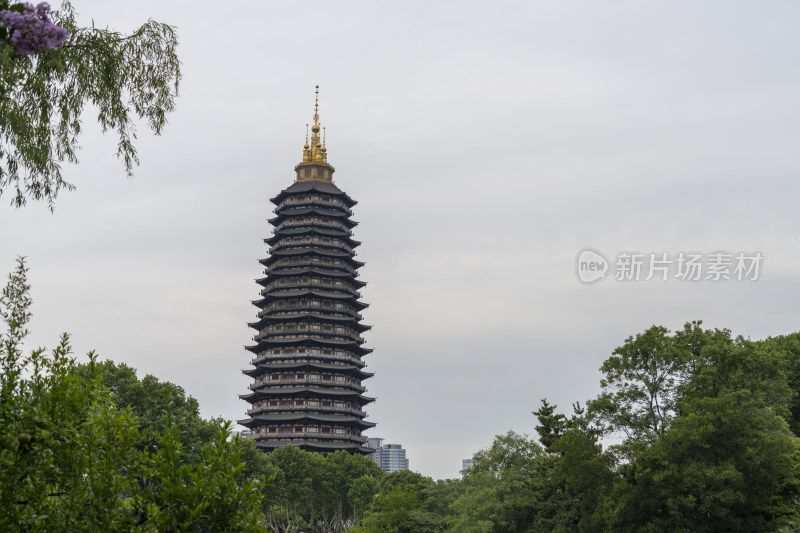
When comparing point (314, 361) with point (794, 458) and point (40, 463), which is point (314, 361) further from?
point (40, 463)

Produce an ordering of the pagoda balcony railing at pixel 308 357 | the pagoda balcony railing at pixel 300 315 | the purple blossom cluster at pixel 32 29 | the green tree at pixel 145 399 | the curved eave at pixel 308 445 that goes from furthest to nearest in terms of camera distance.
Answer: the pagoda balcony railing at pixel 300 315 → the pagoda balcony railing at pixel 308 357 → the curved eave at pixel 308 445 → the green tree at pixel 145 399 → the purple blossom cluster at pixel 32 29

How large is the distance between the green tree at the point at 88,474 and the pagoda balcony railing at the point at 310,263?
8670 centimetres

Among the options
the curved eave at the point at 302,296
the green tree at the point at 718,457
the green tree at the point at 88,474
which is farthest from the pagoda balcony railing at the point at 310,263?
the green tree at the point at 88,474

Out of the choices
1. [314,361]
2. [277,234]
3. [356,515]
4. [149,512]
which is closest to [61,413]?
[149,512]

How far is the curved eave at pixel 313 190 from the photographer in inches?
3952

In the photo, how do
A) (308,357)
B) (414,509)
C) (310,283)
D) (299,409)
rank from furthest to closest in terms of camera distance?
1. (310,283)
2. (308,357)
3. (299,409)
4. (414,509)

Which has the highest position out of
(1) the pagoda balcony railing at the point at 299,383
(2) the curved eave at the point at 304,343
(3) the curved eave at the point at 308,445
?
(2) the curved eave at the point at 304,343

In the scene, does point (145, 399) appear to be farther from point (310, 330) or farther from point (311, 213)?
point (311, 213)

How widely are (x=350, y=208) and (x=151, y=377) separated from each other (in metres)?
54.1

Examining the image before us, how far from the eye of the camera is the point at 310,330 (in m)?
93.4

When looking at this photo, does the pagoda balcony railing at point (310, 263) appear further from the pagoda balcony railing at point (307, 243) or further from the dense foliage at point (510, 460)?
the dense foliage at point (510, 460)

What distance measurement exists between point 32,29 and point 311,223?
296 ft

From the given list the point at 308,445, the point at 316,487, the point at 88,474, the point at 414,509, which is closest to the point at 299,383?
the point at 308,445

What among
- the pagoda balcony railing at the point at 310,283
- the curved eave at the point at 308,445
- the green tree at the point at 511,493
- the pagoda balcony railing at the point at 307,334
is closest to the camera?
the green tree at the point at 511,493
